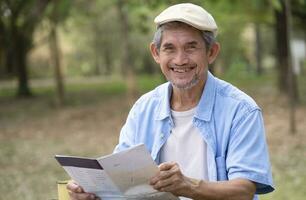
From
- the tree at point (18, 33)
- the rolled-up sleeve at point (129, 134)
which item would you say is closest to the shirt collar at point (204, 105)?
the rolled-up sleeve at point (129, 134)

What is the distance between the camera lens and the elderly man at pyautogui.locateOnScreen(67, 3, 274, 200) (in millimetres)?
2229

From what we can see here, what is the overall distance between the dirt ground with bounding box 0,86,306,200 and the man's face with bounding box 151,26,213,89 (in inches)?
157

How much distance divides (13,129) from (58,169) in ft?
14.7

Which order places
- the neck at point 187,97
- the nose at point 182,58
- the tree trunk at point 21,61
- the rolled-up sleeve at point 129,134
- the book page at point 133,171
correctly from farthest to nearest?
the tree trunk at point 21,61, the rolled-up sleeve at point 129,134, the neck at point 187,97, the nose at point 182,58, the book page at point 133,171

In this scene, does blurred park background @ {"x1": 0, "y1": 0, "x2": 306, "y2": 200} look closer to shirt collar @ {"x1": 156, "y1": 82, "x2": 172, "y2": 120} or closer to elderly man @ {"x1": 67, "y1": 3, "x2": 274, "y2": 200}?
shirt collar @ {"x1": 156, "y1": 82, "x2": 172, "y2": 120}

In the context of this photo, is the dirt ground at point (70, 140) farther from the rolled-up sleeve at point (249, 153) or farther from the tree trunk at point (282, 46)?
the rolled-up sleeve at point (249, 153)

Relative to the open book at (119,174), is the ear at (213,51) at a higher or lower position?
higher

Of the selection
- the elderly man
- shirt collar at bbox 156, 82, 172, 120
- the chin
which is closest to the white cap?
the elderly man

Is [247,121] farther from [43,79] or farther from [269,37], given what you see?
[269,37]

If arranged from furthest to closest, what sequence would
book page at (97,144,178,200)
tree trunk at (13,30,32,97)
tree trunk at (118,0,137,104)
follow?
tree trunk at (13,30,32,97), tree trunk at (118,0,137,104), book page at (97,144,178,200)

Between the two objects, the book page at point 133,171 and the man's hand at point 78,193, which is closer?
the book page at point 133,171

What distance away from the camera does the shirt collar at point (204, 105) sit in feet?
7.80

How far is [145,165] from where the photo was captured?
6.79 ft

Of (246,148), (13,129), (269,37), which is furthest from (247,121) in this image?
(269,37)
